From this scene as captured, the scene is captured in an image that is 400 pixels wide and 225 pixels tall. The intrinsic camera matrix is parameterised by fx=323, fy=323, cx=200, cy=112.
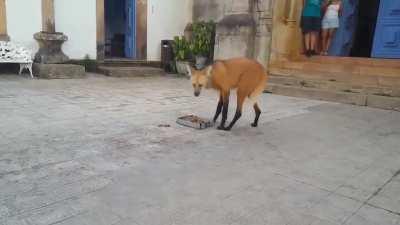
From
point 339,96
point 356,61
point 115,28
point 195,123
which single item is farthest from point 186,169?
point 115,28

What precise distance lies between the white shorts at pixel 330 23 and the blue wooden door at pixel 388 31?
94 centimetres

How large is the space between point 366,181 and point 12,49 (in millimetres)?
7649

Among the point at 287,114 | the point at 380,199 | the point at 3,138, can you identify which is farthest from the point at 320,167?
the point at 3,138

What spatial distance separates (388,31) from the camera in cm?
740

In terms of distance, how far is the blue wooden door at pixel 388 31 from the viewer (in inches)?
287

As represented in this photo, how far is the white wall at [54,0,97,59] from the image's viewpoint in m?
8.32

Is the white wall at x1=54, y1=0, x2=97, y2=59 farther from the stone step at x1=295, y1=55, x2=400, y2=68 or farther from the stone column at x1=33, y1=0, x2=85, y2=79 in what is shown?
the stone step at x1=295, y1=55, x2=400, y2=68

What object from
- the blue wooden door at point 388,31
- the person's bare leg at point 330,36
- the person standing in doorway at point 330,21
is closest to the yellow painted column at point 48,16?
the person standing in doorway at point 330,21

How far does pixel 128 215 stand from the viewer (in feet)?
5.93

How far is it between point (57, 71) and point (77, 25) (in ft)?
5.35

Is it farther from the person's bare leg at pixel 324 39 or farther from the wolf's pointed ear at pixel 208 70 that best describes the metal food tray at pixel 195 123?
the person's bare leg at pixel 324 39

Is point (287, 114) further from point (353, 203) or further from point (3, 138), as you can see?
point (3, 138)

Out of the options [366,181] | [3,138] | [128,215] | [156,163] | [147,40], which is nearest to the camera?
[128,215]

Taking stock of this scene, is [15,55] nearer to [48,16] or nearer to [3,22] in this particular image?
[3,22]
